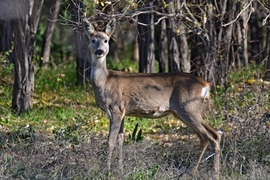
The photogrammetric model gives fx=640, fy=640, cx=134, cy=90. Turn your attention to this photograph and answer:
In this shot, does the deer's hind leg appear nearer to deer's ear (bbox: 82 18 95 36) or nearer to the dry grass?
the dry grass

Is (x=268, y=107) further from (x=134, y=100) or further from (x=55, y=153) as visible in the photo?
(x=55, y=153)

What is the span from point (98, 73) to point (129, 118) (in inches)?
83.9

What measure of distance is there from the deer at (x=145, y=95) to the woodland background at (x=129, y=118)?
0.88ft

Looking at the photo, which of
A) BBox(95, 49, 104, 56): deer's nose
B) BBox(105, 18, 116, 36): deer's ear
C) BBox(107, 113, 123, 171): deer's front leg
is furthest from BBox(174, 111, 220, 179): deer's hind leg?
BBox(105, 18, 116, 36): deer's ear

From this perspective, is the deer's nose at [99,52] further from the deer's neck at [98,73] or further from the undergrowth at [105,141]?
the undergrowth at [105,141]

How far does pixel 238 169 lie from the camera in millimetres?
7285

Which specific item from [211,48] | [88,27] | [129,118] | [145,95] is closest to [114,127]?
[145,95]

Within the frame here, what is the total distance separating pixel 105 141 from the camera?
892cm

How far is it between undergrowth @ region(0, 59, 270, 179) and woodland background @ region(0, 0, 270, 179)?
0.01 meters

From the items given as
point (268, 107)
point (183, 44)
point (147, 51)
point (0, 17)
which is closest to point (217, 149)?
point (268, 107)

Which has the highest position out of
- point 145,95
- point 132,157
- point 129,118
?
point 145,95

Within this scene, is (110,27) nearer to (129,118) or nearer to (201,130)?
(201,130)

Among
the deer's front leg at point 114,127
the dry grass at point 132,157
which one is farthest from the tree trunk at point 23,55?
the deer's front leg at point 114,127

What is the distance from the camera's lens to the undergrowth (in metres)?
6.71
